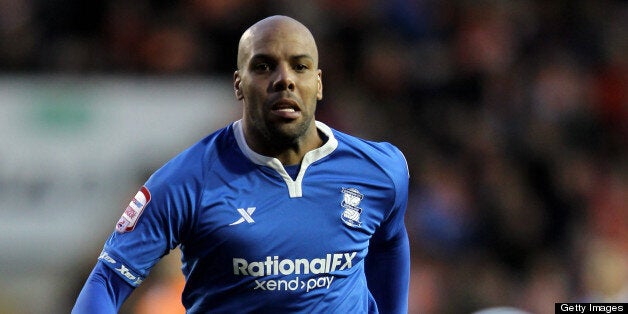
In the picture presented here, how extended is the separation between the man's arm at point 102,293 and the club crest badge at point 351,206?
781mm

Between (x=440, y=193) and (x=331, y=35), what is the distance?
1681 mm

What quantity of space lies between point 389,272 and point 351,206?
0.58 m

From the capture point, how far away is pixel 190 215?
3480 mm

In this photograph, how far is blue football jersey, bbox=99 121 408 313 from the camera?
3.44 metres

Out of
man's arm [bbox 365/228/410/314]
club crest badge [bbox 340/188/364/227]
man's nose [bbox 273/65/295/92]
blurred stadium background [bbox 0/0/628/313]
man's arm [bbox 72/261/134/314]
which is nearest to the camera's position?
man's arm [bbox 72/261/134/314]

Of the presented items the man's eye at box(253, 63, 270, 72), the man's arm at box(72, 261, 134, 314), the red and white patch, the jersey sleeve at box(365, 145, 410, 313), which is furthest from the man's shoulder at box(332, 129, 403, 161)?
the man's arm at box(72, 261, 134, 314)

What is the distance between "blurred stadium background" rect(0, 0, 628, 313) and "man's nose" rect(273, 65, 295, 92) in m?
3.30

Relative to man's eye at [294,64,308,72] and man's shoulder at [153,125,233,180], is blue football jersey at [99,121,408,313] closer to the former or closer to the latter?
man's shoulder at [153,125,233,180]

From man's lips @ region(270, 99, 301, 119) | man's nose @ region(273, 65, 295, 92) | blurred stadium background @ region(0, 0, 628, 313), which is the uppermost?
blurred stadium background @ region(0, 0, 628, 313)

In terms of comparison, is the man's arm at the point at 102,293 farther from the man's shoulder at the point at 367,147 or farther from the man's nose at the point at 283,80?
the man's shoulder at the point at 367,147

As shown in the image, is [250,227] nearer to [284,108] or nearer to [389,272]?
[284,108]

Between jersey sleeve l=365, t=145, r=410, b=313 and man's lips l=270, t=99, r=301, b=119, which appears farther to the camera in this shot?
jersey sleeve l=365, t=145, r=410, b=313

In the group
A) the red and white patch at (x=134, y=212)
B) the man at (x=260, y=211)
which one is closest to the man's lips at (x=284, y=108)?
the man at (x=260, y=211)

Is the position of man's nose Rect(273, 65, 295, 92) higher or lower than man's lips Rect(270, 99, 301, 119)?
higher
